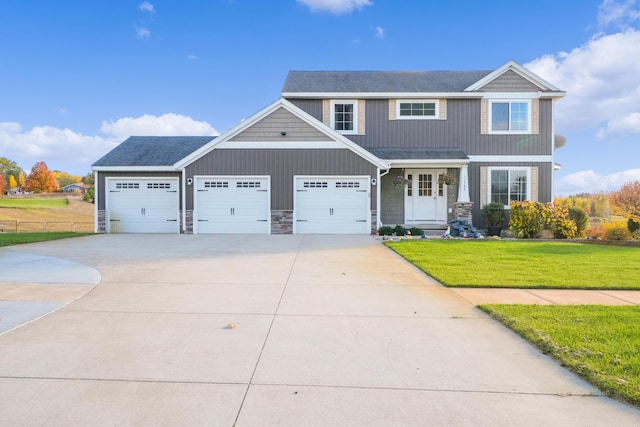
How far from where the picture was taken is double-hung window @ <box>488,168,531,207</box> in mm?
15555

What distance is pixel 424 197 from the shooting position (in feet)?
52.1

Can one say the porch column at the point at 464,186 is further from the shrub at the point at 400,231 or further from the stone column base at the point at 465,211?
the shrub at the point at 400,231

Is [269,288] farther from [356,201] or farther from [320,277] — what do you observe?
[356,201]

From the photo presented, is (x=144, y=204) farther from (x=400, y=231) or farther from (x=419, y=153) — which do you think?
(x=419, y=153)

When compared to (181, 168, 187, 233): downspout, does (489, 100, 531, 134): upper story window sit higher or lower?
higher

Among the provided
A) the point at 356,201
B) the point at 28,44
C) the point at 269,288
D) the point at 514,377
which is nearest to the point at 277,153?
the point at 356,201

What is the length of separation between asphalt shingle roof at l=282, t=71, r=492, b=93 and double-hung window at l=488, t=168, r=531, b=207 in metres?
4.18

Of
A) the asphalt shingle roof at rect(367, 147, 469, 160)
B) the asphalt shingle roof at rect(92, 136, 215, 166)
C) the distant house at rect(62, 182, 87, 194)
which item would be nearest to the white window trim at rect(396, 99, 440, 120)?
the asphalt shingle roof at rect(367, 147, 469, 160)

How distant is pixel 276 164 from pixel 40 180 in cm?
7302

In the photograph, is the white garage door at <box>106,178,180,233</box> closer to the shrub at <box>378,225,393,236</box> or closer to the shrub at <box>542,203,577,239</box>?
the shrub at <box>378,225,393,236</box>

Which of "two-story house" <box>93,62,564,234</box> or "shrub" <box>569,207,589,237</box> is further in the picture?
"two-story house" <box>93,62,564,234</box>

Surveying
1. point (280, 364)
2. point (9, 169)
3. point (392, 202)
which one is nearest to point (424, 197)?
point (392, 202)

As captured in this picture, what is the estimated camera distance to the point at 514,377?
2.76m

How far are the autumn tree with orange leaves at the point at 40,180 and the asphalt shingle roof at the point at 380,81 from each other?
7045cm
